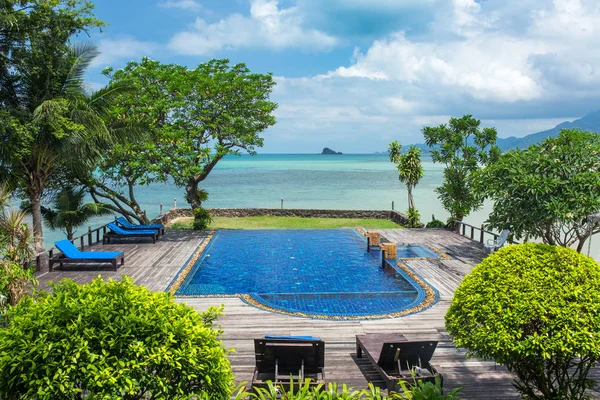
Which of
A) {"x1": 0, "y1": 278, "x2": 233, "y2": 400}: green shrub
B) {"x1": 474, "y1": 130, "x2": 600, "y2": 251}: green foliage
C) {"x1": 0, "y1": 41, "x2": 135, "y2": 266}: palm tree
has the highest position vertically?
{"x1": 0, "y1": 41, "x2": 135, "y2": 266}: palm tree

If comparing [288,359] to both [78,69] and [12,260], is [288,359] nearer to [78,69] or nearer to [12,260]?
[12,260]

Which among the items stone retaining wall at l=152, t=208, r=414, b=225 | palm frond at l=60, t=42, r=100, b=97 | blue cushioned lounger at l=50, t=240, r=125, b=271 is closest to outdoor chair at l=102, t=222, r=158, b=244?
blue cushioned lounger at l=50, t=240, r=125, b=271

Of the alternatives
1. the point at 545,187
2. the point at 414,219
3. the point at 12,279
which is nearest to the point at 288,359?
the point at 545,187

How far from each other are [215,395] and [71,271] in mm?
11374

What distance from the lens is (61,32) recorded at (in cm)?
1291

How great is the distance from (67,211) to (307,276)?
10075 mm

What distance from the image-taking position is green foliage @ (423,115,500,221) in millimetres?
19953

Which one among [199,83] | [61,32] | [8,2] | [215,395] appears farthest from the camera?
[199,83]

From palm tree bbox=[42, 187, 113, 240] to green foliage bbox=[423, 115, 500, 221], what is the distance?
15298 millimetres

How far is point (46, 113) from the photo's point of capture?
12117mm

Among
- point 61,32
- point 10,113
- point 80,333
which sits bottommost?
point 80,333

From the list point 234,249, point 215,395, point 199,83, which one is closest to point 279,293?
point 234,249

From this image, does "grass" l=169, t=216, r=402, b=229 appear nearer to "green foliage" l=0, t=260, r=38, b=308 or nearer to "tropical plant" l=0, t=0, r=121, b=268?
"tropical plant" l=0, t=0, r=121, b=268

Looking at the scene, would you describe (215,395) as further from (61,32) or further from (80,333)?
(61,32)
